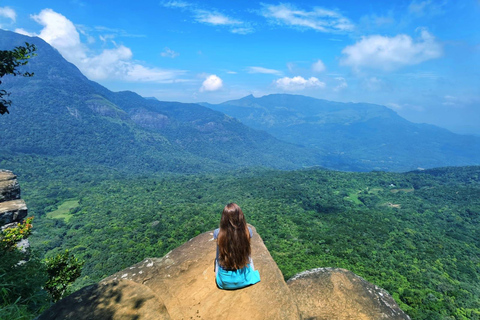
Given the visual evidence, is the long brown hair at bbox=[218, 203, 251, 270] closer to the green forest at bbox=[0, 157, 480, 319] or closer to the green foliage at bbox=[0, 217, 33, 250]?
the green forest at bbox=[0, 157, 480, 319]

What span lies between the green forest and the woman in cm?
955

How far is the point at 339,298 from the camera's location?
776 centimetres

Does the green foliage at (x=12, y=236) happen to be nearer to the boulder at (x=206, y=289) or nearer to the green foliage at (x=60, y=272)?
the green foliage at (x=60, y=272)

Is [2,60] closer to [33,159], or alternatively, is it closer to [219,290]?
[219,290]

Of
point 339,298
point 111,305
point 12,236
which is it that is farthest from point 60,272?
point 339,298

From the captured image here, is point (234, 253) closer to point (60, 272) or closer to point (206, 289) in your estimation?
point (206, 289)

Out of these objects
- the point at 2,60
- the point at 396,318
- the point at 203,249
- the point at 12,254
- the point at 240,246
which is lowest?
the point at 396,318

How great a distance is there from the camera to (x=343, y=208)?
3551 inches

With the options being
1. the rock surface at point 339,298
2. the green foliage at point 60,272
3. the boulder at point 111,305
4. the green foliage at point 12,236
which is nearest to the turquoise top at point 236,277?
the boulder at point 111,305

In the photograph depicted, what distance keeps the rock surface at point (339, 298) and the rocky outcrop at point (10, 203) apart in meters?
15.9

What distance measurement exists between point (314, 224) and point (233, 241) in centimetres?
6851

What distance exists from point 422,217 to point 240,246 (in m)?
101

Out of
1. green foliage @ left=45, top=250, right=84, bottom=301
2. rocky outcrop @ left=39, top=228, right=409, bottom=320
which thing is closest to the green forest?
green foliage @ left=45, top=250, right=84, bottom=301

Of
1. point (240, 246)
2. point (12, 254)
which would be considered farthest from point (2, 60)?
point (240, 246)
